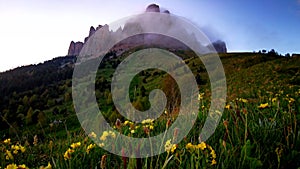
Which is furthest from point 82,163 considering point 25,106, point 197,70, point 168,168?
point 25,106

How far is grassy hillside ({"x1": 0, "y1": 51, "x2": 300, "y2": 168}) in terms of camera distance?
185cm

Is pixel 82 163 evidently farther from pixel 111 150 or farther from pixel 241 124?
pixel 241 124

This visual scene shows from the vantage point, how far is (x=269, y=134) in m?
2.36

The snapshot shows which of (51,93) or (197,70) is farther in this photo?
(51,93)

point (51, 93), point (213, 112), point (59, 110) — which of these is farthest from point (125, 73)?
point (213, 112)

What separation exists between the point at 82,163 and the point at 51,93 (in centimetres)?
12675

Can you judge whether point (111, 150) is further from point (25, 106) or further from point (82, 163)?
point (25, 106)

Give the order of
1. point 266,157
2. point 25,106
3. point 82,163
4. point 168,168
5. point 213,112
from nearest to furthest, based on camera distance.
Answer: point 168,168, point 266,157, point 82,163, point 213,112, point 25,106

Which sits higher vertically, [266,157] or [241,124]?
[241,124]

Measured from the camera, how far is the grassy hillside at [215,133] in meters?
1.85

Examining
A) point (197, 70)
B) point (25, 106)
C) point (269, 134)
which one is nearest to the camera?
point (269, 134)

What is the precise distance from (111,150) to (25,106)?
4615 inches

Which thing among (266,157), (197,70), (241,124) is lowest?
(266,157)

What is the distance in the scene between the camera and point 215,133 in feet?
8.87
